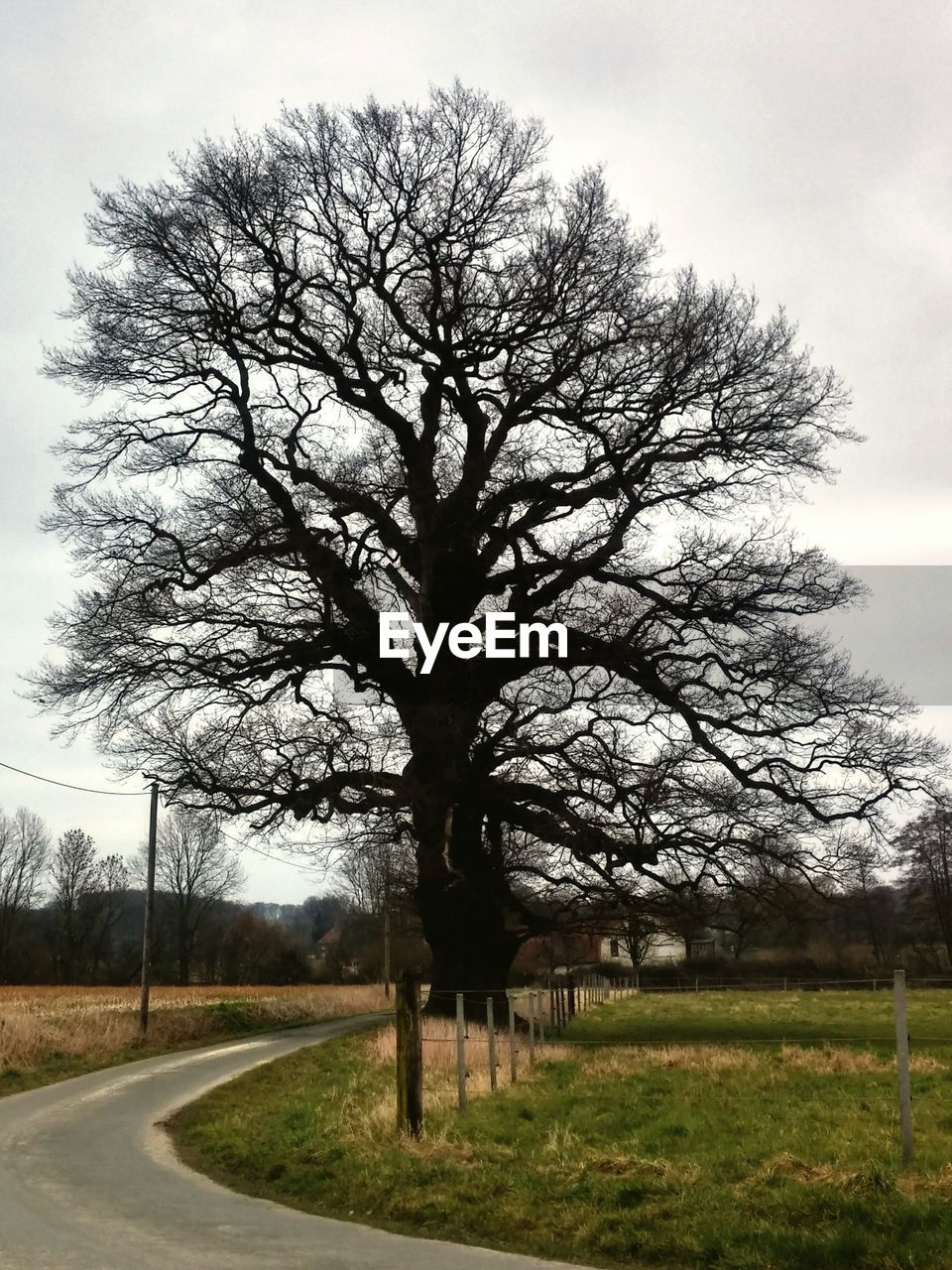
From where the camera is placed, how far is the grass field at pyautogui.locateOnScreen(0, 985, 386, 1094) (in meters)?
21.4

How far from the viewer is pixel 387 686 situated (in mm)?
23938

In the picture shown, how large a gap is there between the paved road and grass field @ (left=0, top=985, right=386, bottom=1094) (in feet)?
20.5

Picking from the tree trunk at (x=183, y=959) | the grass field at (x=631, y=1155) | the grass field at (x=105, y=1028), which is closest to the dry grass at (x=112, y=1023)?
the grass field at (x=105, y=1028)

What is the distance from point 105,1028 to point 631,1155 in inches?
766

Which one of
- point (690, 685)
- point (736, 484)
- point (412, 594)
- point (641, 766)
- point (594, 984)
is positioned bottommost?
point (594, 984)

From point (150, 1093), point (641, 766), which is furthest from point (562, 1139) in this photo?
point (641, 766)

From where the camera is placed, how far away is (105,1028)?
87.2 ft

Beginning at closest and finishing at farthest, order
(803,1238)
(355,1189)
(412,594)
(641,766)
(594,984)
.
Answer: (803,1238) → (355,1189) → (641,766) → (412,594) → (594,984)

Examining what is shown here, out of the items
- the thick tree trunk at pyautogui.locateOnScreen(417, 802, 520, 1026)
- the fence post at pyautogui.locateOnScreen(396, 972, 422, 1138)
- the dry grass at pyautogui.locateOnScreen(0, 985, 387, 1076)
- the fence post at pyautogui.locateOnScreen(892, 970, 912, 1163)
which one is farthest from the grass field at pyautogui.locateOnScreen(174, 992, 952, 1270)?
the dry grass at pyautogui.locateOnScreen(0, 985, 387, 1076)

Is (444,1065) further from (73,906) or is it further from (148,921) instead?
(73,906)

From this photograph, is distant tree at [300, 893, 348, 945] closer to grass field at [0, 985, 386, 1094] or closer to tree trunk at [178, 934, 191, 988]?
tree trunk at [178, 934, 191, 988]

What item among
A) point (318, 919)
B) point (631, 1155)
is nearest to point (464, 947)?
point (631, 1155)

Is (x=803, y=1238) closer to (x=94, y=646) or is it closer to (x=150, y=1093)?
(x=150, y=1093)

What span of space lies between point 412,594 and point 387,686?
1817mm
